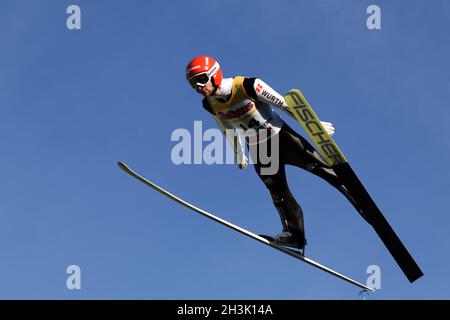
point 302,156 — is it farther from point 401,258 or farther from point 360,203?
point 401,258

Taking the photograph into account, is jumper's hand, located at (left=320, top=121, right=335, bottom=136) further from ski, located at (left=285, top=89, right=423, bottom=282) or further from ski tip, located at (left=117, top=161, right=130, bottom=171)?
ski tip, located at (left=117, top=161, right=130, bottom=171)

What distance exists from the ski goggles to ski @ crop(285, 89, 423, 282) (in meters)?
1.31

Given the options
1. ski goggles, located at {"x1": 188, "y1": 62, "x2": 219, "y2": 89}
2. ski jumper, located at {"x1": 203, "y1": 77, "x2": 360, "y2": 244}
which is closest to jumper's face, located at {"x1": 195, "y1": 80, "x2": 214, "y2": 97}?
ski goggles, located at {"x1": 188, "y1": 62, "x2": 219, "y2": 89}

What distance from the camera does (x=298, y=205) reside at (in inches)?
573

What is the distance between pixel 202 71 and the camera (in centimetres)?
1308

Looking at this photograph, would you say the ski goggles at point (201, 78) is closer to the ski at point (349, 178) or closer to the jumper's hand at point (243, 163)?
the ski at point (349, 178)

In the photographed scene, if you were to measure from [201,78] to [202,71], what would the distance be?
0.12 meters

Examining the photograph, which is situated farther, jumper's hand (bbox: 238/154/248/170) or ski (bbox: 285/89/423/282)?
jumper's hand (bbox: 238/154/248/170)

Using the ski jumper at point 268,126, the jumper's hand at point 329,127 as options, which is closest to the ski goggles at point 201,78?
the ski jumper at point 268,126

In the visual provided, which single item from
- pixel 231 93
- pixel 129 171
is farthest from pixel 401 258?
pixel 129 171

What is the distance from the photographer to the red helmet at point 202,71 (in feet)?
42.9

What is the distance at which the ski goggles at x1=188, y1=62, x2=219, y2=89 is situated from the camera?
13.1 meters

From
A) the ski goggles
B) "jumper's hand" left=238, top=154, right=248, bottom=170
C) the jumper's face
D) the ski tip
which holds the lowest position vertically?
the ski tip

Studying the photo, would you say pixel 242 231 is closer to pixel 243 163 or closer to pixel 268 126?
pixel 243 163
